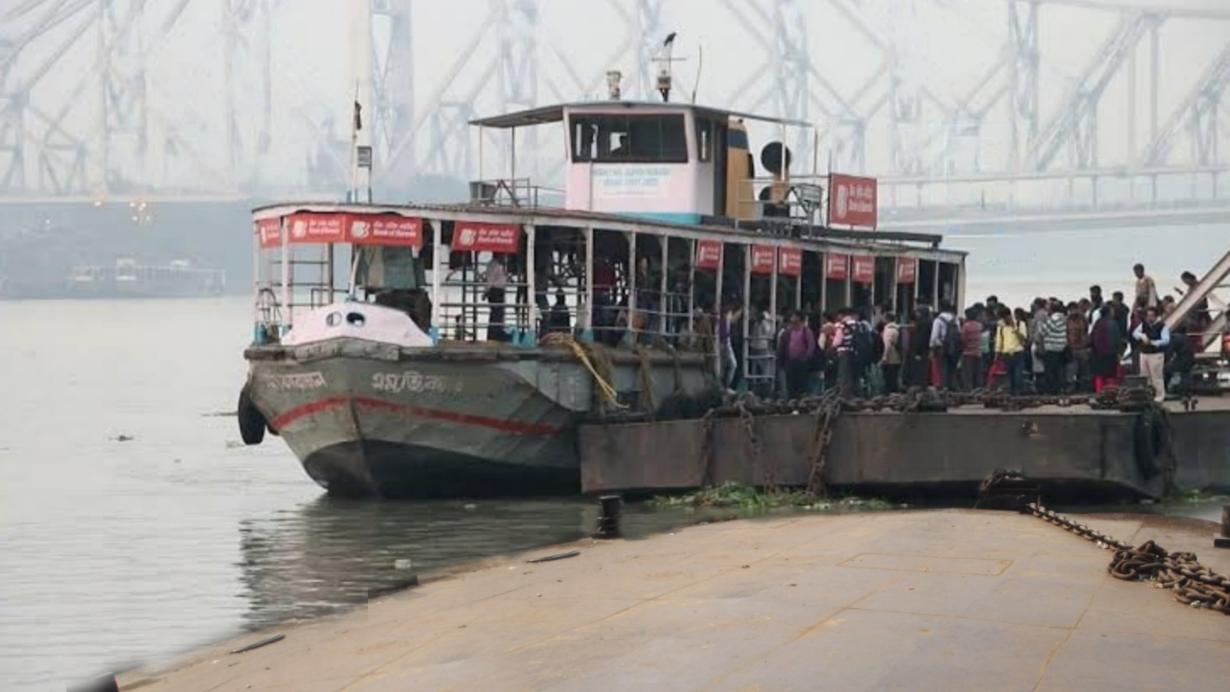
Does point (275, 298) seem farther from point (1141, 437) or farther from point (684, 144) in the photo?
point (1141, 437)

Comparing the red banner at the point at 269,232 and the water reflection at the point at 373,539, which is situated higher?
the red banner at the point at 269,232

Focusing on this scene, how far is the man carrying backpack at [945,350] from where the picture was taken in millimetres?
24688

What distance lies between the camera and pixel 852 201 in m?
27.8

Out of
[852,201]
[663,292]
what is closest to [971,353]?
[852,201]

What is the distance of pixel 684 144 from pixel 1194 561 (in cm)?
1368

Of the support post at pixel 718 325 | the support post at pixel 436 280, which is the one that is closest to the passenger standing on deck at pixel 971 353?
the support post at pixel 718 325

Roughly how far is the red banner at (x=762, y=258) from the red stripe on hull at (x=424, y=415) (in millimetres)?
4172

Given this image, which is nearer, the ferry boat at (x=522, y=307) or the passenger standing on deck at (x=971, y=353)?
the ferry boat at (x=522, y=307)

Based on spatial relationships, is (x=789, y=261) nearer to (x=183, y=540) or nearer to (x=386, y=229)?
(x=386, y=229)

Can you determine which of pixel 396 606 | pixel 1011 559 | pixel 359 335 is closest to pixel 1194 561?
pixel 1011 559

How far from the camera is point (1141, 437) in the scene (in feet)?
59.6

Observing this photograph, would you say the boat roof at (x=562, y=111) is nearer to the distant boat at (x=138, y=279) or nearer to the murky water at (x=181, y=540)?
the murky water at (x=181, y=540)

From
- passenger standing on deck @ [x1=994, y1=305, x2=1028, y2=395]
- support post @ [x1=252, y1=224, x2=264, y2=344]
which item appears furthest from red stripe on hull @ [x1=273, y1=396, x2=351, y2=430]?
passenger standing on deck @ [x1=994, y1=305, x2=1028, y2=395]

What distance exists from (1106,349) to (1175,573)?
1287cm
